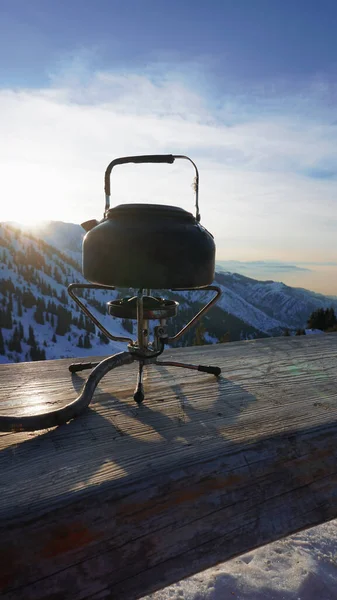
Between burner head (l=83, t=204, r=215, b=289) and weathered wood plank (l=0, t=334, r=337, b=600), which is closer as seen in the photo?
weathered wood plank (l=0, t=334, r=337, b=600)

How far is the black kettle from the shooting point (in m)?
1.46

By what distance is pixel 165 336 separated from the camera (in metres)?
1.85

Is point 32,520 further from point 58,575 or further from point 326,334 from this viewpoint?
point 326,334

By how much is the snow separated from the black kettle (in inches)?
71.5

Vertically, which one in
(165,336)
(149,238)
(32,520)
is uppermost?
(149,238)

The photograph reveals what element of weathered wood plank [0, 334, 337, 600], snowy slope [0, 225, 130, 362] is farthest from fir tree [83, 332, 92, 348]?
weathered wood plank [0, 334, 337, 600]

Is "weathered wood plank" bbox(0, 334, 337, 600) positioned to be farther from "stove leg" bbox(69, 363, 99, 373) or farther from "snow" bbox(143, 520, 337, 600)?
"snow" bbox(143, 520, 337, 600)

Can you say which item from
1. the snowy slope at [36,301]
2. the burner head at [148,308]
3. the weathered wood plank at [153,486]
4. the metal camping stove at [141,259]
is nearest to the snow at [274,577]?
the weathered wood plank at [153,486]

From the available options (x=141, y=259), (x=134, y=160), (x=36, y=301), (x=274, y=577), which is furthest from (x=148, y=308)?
(x=36, y=301)

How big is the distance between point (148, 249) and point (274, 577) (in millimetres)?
2133

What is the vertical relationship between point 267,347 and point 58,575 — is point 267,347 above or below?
above

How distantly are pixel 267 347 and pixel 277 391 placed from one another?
1.05 meters


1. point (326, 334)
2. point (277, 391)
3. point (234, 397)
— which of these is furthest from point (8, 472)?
point (326, 334)

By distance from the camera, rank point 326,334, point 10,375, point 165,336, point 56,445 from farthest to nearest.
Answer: point 326,334 < point 10,375 < point 165,336 < point 56,445
